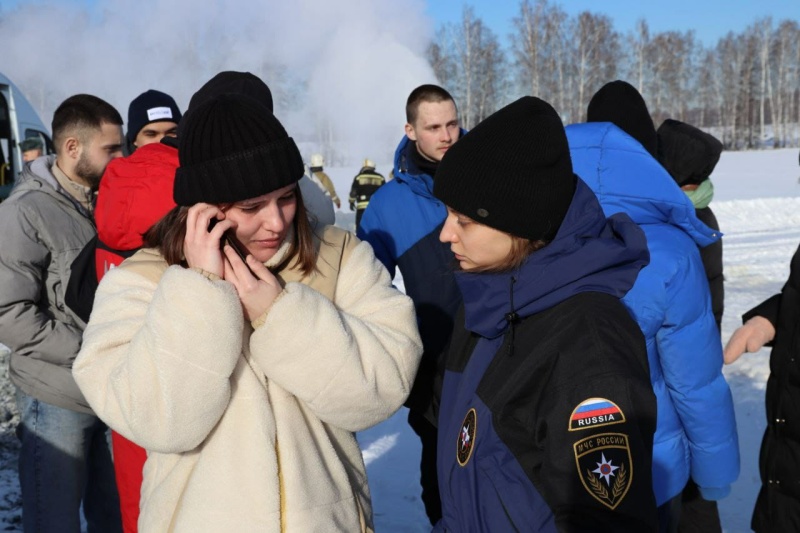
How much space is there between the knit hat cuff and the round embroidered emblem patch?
0.65m

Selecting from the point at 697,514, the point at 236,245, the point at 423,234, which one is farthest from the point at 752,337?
the point at 236,245

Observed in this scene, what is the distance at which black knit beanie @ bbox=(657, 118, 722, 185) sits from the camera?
14.3 feet

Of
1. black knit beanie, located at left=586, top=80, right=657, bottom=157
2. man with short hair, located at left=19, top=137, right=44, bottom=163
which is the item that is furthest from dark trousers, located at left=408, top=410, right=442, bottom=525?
man with short hair, located at left=19, top=137, right=44, bottom=163

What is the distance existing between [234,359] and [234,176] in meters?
0.39

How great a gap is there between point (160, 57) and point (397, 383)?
34.4 meters

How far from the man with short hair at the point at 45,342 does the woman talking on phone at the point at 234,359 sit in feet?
4.63

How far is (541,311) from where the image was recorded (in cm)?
152

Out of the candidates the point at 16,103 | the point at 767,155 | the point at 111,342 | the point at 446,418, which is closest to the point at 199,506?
the point at 111,342

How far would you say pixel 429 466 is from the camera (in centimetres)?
325

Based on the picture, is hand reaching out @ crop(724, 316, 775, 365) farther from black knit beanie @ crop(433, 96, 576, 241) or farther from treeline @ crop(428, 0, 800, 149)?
treeline @ crop(428, 0, 800, 149)

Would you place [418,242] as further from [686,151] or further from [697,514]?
[686,151]

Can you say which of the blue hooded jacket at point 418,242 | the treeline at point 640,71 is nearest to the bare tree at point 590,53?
the treeline at point 640,71

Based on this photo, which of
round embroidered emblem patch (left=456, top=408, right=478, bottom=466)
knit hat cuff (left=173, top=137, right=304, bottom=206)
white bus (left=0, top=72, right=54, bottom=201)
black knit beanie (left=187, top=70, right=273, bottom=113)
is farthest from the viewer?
white bus (left=0, top=72, right=54, bottom=201)

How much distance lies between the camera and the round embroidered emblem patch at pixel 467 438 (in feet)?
4.95
